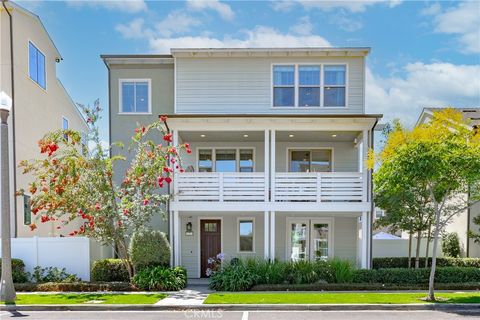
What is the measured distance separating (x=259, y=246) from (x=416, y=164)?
24.6ft

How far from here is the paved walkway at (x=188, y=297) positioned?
9.52 meters

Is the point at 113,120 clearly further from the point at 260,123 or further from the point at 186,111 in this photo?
the point at 260,123

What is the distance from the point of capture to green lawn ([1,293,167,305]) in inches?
375

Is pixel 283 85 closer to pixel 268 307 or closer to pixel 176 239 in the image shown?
pixel 176 239

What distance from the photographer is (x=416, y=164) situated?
9.34m

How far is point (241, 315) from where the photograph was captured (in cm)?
858

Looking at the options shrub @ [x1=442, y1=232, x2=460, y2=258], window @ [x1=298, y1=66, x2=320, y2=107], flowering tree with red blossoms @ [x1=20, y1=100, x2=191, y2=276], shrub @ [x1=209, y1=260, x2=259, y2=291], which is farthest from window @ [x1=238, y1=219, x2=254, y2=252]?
shrub @ [x1=442, y1=232, x2=460, y2=258]

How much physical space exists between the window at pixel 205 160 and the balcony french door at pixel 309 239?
4054mm

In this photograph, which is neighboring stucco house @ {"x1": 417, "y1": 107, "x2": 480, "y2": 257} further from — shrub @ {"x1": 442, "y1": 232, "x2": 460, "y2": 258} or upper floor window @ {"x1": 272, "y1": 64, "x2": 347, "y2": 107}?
→ upper floor window @ {"x1": 272, "y1": 64, "x2": 347, "y2": 107}

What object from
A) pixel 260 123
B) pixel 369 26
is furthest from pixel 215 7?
pixel 369 26

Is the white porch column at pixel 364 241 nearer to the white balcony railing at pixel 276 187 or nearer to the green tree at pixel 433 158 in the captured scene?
the white balcony railing at pixel 276 187

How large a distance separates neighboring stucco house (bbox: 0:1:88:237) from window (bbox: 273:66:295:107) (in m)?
10.2

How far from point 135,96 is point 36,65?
479 centimetres

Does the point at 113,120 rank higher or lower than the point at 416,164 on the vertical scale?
higher
